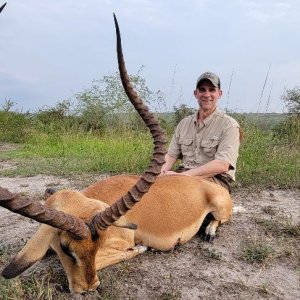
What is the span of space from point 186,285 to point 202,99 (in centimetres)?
289

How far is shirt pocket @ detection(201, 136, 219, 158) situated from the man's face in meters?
0.42

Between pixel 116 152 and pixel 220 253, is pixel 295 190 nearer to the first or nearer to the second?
pixel 220 253

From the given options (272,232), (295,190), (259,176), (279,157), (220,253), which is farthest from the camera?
(279,157)

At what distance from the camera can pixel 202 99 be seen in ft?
21.4

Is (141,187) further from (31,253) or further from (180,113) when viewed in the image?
(180,113)

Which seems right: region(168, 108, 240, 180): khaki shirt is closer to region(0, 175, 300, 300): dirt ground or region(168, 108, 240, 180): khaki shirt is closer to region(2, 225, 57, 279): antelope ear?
region(0, 175, 300, 300): dirt ground

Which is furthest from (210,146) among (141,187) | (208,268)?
(141,187)

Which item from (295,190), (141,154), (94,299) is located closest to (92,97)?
(141,154)

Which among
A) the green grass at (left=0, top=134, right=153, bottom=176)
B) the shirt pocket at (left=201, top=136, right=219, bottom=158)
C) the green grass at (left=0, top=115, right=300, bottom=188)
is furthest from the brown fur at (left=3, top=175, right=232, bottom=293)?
the green grass at (left=0, top=134, right=153, bottom=176)

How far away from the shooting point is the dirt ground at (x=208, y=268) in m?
4.22

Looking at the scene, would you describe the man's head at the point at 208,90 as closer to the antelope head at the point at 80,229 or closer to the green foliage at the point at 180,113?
the antelope head at the point at 80,229

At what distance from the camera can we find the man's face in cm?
645

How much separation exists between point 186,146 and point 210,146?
0.43 metres

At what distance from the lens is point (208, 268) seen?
478 cm
